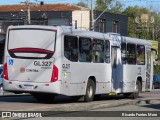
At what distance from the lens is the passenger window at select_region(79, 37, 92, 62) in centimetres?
2108

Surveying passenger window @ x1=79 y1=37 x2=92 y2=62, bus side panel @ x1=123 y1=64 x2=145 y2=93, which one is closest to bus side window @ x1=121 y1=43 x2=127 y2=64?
bus side panel @ x1=123 y1=64 x2=145 y2=93

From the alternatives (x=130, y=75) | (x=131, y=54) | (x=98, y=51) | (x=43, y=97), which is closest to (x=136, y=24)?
(x=131, y=54)

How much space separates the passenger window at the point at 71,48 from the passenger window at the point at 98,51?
1769 millimetres

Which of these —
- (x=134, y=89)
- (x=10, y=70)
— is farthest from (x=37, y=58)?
(x=134, y=89)

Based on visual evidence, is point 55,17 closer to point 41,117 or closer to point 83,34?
point 83,34

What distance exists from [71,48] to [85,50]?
120 centimetres

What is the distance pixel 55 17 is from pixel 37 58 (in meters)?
48.6

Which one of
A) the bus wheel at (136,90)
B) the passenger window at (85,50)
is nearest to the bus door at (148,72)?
the bus wheel at (136,90)

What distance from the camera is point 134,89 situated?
26234 mm

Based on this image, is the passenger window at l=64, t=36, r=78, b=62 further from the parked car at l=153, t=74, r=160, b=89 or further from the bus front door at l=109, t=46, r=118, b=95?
the parked car at l=153, t=74, r=160, b=89

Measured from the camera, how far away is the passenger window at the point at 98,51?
22.3m

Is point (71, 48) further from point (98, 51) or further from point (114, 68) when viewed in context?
point (114, 68)

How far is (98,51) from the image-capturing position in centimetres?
2267

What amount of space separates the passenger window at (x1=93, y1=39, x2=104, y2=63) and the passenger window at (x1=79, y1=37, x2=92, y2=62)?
0.43 meters
